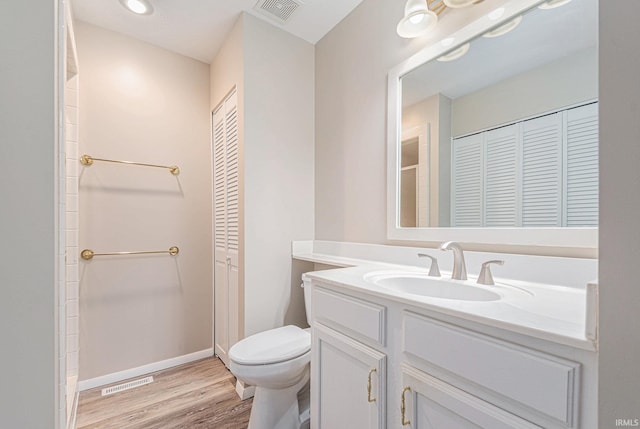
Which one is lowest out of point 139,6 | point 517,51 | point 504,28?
point 517,51

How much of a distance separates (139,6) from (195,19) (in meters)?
0.31

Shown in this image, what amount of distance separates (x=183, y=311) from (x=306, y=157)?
1.55 metres

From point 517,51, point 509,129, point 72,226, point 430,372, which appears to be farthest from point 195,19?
point 430,372

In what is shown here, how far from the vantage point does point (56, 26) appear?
879mm

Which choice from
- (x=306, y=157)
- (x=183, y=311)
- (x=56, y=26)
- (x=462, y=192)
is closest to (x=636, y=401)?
(x=462, y=192)

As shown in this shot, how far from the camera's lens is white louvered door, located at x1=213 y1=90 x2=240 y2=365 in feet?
6.35

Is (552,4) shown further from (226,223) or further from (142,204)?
(142,204)

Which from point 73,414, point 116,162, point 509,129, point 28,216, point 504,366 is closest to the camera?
point 504,366

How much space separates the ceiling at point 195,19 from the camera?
67.0 inches

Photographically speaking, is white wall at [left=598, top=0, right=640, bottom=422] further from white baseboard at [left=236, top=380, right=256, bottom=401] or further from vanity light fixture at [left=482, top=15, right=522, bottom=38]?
white baseboard at [left=236, top=380, right=256, bottom=401]

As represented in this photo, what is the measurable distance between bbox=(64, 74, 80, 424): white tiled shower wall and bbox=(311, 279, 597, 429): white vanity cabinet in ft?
5.11

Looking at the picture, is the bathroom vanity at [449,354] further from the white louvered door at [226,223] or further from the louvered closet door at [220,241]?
the louvered closet door at [220,241]

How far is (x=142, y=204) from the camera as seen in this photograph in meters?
2.07

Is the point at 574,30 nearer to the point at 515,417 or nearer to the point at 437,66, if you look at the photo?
the point at 437,66
